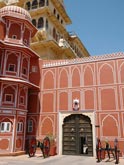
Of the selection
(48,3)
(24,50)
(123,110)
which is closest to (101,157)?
(123,110)

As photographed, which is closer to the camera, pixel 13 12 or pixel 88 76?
pixel 88 76

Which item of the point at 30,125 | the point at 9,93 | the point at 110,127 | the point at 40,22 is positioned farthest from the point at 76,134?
the point at 40,22

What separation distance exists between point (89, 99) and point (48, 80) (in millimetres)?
4702

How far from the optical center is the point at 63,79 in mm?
18000

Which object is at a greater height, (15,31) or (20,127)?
(15,31)

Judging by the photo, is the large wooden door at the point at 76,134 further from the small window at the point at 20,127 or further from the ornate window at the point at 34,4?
the ornate window at the point at 34,4

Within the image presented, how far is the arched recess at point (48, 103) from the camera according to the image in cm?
1772

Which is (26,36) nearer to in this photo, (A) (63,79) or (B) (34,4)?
(A) (63,79)

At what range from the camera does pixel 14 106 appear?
16125mm

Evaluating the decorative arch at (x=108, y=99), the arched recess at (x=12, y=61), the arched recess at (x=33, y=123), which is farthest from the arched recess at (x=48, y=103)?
the decorative arch at (x=108, y=99)

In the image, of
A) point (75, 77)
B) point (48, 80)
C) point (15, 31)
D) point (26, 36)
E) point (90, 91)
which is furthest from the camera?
point (26, 36)

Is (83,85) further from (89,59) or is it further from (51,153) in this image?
(51,153)

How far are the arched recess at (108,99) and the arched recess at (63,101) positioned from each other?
3.35m

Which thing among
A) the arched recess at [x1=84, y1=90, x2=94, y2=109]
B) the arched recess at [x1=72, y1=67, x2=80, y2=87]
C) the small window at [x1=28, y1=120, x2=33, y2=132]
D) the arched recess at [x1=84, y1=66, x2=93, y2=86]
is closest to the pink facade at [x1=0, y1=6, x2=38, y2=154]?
the small window at [x1=28, y1=120, x2=33, y2=132]
